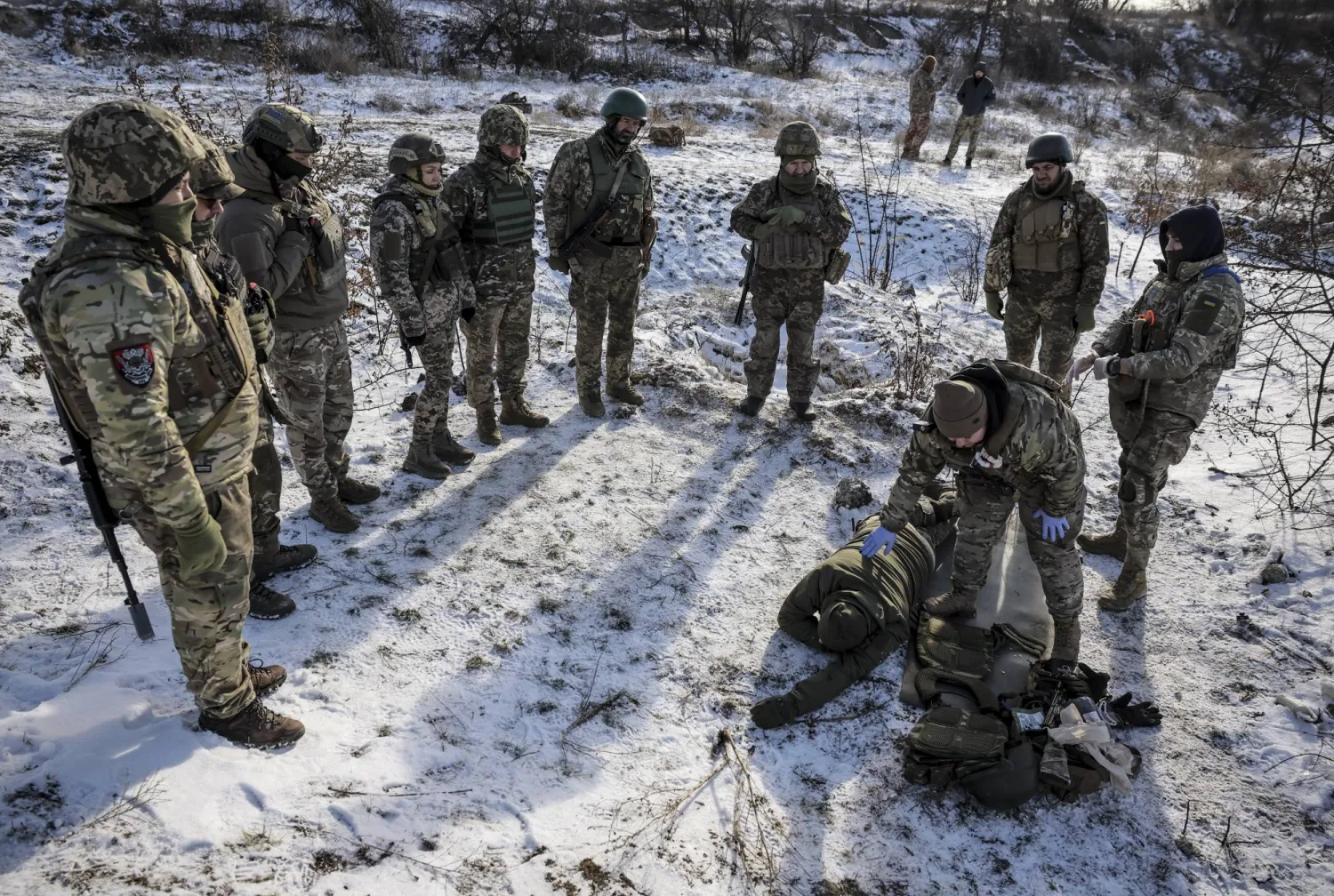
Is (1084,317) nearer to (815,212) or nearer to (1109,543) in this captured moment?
(1109,543)

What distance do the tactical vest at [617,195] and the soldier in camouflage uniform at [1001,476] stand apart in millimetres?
2838

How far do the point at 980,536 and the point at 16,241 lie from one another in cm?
843

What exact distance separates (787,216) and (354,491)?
3.64m

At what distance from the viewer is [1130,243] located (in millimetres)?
11734

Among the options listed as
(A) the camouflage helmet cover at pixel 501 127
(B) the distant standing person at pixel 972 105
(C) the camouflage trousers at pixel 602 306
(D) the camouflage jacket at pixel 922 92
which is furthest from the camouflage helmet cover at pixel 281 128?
(D) the camouflage jacket at pixel 922 92

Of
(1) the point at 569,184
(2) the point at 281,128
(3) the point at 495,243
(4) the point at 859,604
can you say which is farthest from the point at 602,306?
(4) the point at 859,604

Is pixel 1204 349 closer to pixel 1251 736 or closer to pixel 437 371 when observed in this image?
pixel 1251 736

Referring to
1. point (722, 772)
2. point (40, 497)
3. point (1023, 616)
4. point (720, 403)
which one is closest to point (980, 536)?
point (1023, 616)

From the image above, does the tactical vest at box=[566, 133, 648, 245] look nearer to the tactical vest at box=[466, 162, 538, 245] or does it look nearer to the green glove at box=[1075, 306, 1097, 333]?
the tactical vest at box=[466, 162, 538, 245]

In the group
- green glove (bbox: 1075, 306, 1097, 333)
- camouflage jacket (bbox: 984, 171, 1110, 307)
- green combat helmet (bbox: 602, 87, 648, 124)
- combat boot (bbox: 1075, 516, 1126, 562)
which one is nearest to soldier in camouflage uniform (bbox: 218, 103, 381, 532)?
green combat helmet (bbox: 602, 87, 648, 124)

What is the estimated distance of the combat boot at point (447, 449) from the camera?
206 inches

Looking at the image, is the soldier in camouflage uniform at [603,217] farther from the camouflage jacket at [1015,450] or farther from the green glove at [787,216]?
the camouflage jacket at [1015,450]

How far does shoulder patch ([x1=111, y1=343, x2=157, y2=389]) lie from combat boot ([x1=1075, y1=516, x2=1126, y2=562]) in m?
5.12

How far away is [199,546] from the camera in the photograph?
248 cm
